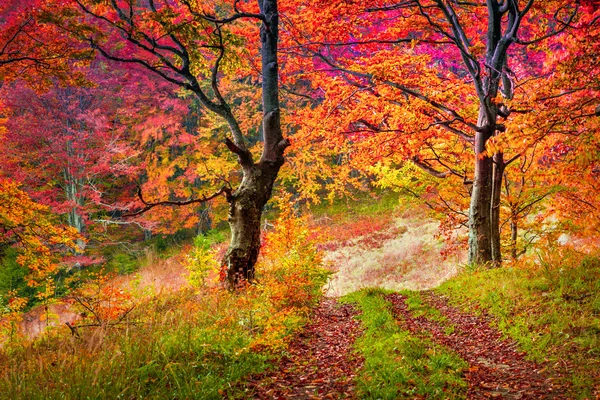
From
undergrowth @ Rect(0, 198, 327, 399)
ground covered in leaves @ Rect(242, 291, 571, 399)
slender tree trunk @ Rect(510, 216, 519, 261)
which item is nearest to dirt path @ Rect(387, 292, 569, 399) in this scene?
ground covered in leaves @ Rect(242, 291, 571, 399)

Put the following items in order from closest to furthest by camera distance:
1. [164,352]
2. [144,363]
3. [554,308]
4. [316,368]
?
[144,363] → [164,352] → [316,368] → [554,308]

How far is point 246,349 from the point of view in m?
4.00

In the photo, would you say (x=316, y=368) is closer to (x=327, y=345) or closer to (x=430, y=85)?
(x=327, y=345)

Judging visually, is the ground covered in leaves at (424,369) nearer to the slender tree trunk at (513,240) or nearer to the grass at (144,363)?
the grass at (144,363)

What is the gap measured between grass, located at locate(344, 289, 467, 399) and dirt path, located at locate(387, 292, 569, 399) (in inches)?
7.6

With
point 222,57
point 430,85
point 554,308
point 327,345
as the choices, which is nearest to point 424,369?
point 327,345

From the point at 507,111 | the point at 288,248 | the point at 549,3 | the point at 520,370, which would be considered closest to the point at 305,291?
the point at 288,248

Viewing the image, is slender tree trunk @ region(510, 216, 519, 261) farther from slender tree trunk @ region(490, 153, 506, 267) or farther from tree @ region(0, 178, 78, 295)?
tree @ region(0, 178, 78, 295)

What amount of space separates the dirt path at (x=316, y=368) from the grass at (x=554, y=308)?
6.64ft

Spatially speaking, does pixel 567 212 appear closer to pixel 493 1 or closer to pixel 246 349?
pixel 493 1

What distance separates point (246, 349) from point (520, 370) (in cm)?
288

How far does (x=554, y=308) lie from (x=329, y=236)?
5674 mm

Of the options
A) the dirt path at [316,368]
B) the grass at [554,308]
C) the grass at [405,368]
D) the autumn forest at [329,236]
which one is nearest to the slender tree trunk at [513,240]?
the autumn forest at [329,236]

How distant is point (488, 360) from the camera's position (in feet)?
14.5
